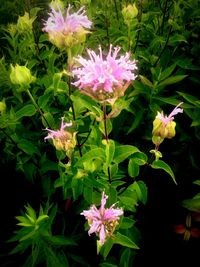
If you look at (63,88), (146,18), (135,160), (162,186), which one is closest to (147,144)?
(162,186)

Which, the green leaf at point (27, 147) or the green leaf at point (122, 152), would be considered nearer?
the green leaf at point (122, 152)

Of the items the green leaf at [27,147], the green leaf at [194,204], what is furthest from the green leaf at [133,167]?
the green leaf at [27,147]

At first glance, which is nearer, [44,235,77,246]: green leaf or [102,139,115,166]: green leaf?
[102,139,115,166]: green leaf

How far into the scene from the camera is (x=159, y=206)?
3.95 feet

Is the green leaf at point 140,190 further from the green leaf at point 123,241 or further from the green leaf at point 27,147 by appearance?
the green leaf at point 27,147

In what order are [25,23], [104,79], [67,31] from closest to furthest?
[104,79], [67,31], [25,23]

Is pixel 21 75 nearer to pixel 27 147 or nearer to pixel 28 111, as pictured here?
pixel 28 111

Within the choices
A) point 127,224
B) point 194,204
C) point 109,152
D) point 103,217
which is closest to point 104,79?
point 109,152

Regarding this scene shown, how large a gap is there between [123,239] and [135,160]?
22 centimetres

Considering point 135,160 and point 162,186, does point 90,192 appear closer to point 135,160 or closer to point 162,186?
point 135,160

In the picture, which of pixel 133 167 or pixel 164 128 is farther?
pixel 133 167

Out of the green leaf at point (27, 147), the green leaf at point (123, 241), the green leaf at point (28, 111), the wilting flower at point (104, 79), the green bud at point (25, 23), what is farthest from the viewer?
the green bud at point (25, 23)

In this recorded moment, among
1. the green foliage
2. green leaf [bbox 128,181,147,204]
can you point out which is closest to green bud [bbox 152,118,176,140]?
the green foliage

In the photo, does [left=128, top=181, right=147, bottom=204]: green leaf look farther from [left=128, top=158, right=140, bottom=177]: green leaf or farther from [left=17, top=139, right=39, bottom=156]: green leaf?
[left=17, top=139, right=39, bottom=156]: green leaf
